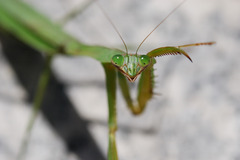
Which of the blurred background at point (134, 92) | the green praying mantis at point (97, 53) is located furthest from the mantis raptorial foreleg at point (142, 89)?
the blurred background at point (134, 92)

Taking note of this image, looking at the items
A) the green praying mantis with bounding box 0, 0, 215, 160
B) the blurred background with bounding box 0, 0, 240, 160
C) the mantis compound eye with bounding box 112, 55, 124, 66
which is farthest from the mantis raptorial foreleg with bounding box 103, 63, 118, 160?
the blurred background with bounding box 0, 0, 240, 160

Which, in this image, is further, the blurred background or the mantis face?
the blurred background

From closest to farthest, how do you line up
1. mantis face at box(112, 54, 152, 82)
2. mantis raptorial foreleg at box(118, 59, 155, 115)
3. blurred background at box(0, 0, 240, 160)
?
mantis face at box(112, 54, 152, 82), mantis raptorial foreleg at box(118, 59, 155, 115), blurred background at box(0, 0, 240, 160)

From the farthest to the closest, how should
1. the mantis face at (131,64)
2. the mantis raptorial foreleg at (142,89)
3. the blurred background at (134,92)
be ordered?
the blurred background at (134,92) < the mantis raptorial foreleg at (142,89) < the mantis face at (131,64)

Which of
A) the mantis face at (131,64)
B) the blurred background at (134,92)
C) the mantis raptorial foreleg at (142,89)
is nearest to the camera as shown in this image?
the mantis face at (131,64)

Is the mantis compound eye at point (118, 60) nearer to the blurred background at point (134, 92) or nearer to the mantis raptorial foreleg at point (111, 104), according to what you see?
the mantis raptorial foreleg at point (111, 104)

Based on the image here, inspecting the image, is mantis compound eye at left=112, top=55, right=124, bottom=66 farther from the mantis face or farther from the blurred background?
the blurred background

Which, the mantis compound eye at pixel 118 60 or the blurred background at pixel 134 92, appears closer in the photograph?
the mantis compound eye at pixel 118 60
